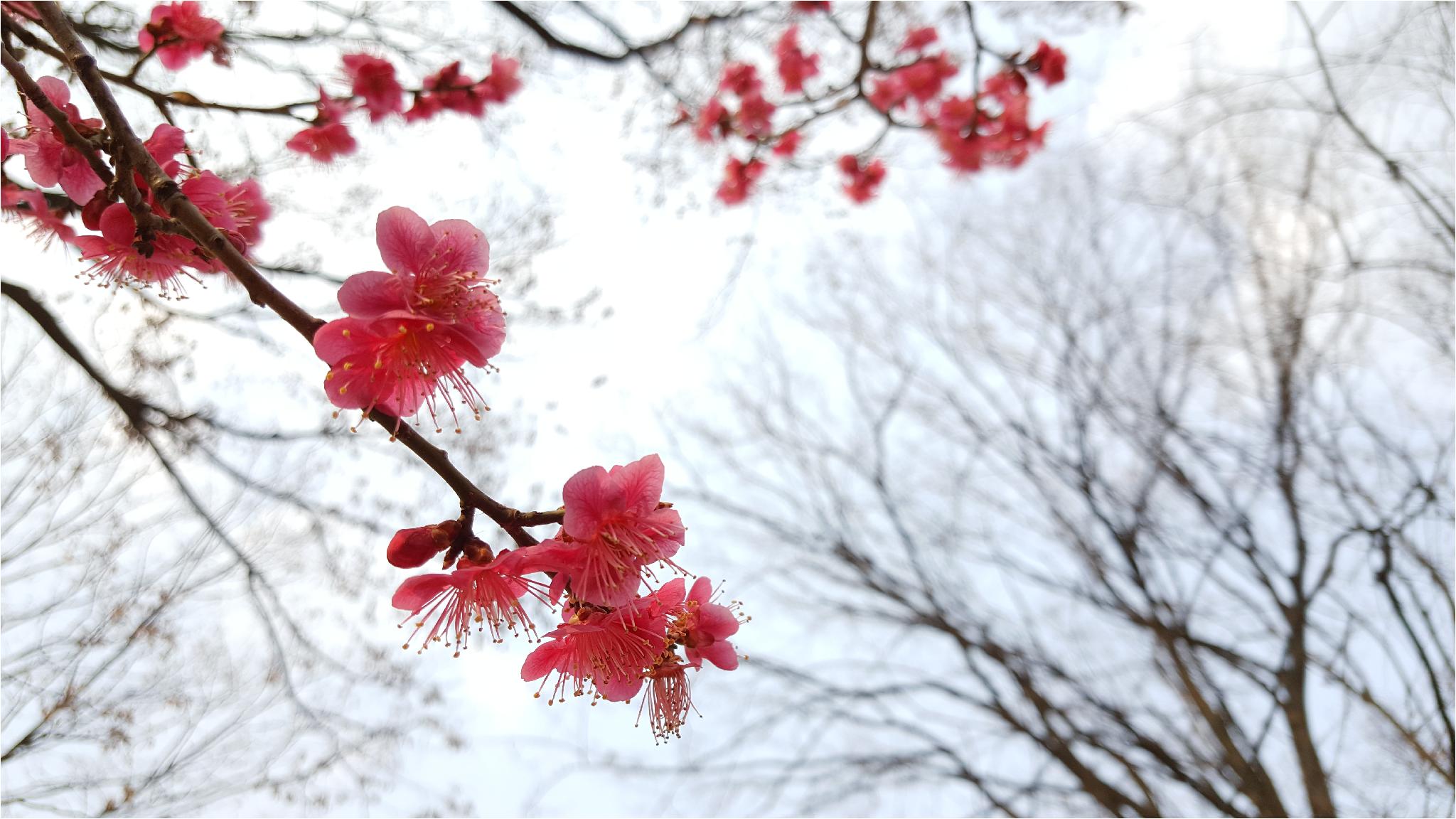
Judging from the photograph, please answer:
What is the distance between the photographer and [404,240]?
1.00 meters

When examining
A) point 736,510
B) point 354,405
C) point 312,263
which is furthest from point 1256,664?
point 312,263

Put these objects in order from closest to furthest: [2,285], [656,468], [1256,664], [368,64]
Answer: [656,468]
[2,285]
[368,64]
[1256,664]

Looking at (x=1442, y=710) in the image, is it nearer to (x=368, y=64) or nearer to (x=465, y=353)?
(x=465, y=353)

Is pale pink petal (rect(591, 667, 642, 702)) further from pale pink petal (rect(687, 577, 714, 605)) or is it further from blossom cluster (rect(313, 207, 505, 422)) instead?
blossom cluster (rect(313, 207, 505, 422))

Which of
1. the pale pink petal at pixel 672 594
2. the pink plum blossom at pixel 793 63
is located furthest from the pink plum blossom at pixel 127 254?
the pink plum blossom at pixel 793 63

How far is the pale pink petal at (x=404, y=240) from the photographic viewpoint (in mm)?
988

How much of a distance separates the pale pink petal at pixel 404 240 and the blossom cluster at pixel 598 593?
1.17 ft

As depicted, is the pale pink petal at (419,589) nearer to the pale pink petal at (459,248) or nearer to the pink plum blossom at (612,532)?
the pink plum blossom at (612,532)

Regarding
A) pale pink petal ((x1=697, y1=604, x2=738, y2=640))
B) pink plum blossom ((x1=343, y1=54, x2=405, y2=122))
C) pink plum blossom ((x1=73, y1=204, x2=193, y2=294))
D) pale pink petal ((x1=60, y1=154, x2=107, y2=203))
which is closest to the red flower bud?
pale pink petal ((x1=697, y1=604, x2=738, y2=640))

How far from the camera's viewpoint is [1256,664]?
2.81 meters

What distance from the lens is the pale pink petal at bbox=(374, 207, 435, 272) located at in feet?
3.24

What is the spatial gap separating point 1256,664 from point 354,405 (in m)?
3.26

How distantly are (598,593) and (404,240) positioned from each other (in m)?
0.55

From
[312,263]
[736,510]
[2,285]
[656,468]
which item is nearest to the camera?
[656,468]
